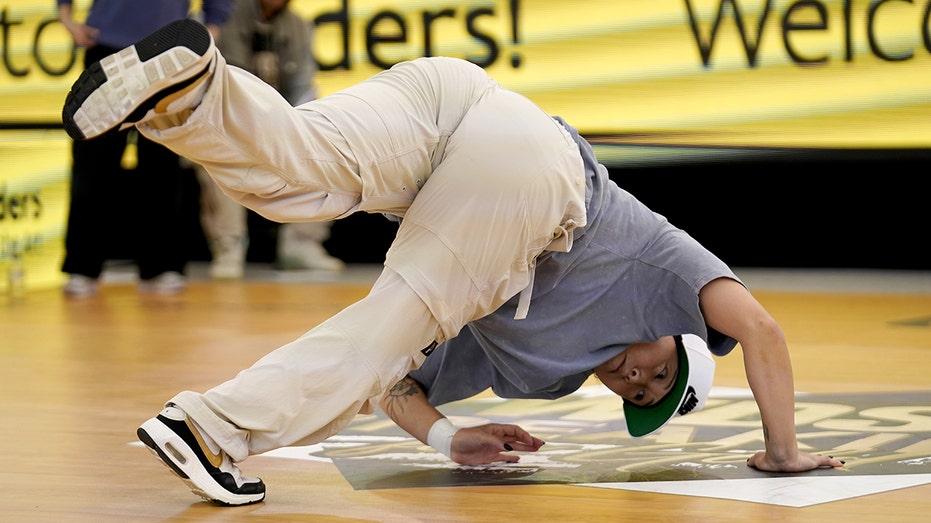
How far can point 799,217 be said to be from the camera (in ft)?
16.7

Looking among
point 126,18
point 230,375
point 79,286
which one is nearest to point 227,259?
point 79,286

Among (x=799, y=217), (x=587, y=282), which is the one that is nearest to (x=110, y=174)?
(x=799, y=217)

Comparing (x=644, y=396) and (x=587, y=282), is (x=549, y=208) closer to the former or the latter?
(x=587, y=282)

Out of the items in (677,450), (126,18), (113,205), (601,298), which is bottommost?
(113,205)

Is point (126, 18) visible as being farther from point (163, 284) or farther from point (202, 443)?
point (202, 443)

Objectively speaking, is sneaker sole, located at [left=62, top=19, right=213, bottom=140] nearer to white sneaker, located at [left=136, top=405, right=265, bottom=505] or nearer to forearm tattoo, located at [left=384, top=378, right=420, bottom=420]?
white sneaker, located at [left=136, top=405, right=265, bottom=505]

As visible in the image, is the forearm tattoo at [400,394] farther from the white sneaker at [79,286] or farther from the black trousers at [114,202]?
the white sneaker at [79,286]

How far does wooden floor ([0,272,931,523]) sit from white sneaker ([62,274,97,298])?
53 millimetres

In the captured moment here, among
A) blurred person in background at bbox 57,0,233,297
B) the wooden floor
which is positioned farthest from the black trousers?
the wooden floor

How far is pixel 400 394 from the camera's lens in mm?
2109

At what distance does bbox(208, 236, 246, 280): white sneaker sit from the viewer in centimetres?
520

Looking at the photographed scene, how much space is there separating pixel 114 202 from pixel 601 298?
10.5 feet

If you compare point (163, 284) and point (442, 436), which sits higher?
point (442, 436)

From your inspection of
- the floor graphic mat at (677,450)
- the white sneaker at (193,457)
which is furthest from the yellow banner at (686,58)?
the white sneaker at (193,457)
